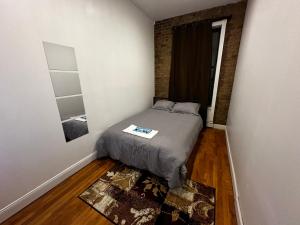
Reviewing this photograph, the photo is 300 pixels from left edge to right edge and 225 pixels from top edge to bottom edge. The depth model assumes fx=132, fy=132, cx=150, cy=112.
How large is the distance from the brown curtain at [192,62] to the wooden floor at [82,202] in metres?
1.47

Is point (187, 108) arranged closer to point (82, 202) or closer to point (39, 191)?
point (82, 202)

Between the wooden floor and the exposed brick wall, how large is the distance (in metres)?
1.41

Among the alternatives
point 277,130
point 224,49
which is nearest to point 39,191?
point 277,130

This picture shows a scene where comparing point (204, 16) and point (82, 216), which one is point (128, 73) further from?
point (82, 216)

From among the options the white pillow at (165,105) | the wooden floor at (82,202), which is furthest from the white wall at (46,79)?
the white pillow at (165,105)

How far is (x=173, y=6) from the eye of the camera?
2.65 m

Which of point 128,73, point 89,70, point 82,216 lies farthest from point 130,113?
point 82,216

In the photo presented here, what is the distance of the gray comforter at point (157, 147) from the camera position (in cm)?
150

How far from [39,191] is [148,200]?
1.23 meters

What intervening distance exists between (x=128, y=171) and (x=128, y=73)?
1.80 m

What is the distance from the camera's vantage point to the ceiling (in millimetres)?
2514

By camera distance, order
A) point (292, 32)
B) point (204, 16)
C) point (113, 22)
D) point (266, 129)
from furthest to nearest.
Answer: point (204, 16) < point (113, 22) < point (266, 129) < point (292, 32)

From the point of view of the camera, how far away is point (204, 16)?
2852 mm

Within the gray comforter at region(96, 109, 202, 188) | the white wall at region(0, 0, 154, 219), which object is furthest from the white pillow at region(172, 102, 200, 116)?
the white wall at region(0, 0, 154, 219)
